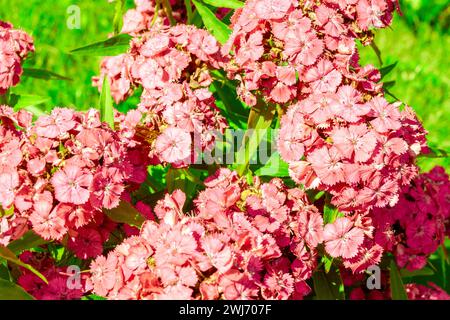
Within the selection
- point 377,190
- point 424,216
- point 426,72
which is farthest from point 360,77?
Result: point 426,72

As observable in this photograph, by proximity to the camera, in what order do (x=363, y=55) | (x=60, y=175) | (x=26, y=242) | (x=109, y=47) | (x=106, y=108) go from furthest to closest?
(x=363, y=55)
(x=109, y=47)
(x=106, y=108)
(x=26, y=242)
(x=60, y=175)

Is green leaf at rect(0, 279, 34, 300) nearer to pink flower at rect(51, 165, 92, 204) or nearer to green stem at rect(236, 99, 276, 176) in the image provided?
pink flower at rect(51, 165, 92, 204)

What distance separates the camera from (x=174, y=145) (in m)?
1.81

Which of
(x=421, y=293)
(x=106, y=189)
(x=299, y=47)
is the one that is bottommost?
(x=421, y=293)

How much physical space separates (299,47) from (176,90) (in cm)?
35

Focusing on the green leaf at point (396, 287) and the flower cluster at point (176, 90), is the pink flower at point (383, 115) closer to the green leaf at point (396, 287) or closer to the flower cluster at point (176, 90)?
the flower cluster at point (176, 90)

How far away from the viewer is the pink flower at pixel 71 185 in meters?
1.59

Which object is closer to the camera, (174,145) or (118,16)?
(174,145)

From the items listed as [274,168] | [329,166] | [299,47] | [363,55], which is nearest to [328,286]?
[274,168]

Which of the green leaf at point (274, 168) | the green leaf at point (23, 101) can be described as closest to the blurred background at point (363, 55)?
the green leaf at point (23, 101)

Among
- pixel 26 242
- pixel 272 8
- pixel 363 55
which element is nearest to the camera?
pixel 26 242

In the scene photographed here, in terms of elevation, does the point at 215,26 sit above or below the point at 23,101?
above

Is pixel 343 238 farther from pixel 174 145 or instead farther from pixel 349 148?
pixel 174 145
